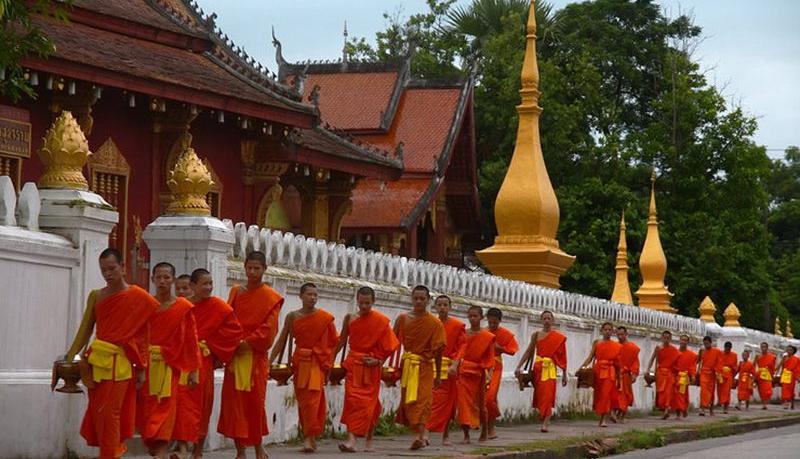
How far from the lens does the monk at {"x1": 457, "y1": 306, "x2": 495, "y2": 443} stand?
17016 millimetres

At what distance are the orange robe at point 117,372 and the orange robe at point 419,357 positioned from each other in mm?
5012

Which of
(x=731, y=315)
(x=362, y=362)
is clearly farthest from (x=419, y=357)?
(x=731, y=315)

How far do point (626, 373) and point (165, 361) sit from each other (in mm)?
13871

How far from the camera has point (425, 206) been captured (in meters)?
33.6

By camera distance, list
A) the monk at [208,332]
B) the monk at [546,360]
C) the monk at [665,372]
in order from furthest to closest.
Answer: the monk at [665,372] < the monk at [546,360] < the monk at [208,332]

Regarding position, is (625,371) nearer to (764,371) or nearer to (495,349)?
(495,349)

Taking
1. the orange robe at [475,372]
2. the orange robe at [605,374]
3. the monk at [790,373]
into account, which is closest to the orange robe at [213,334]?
the orange robe at [475,372]

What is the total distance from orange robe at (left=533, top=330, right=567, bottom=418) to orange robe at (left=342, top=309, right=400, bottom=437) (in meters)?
5.75

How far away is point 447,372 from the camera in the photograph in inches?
653

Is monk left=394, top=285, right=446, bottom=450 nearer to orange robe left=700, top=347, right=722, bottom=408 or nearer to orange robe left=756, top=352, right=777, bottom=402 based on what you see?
orange robe left=700, top=347, right=722, bottom=408

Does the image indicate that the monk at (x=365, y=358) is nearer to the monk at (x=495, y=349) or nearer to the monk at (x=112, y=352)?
the monk at (x=495, y=349)

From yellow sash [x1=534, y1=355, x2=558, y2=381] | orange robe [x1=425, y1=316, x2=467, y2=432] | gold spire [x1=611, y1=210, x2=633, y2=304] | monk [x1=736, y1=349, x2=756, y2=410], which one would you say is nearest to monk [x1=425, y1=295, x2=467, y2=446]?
orange robe [x1=425, y1=316, x2=467, y2=432]

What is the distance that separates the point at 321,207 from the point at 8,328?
51.9 ft

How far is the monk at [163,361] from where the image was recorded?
11398 mm
